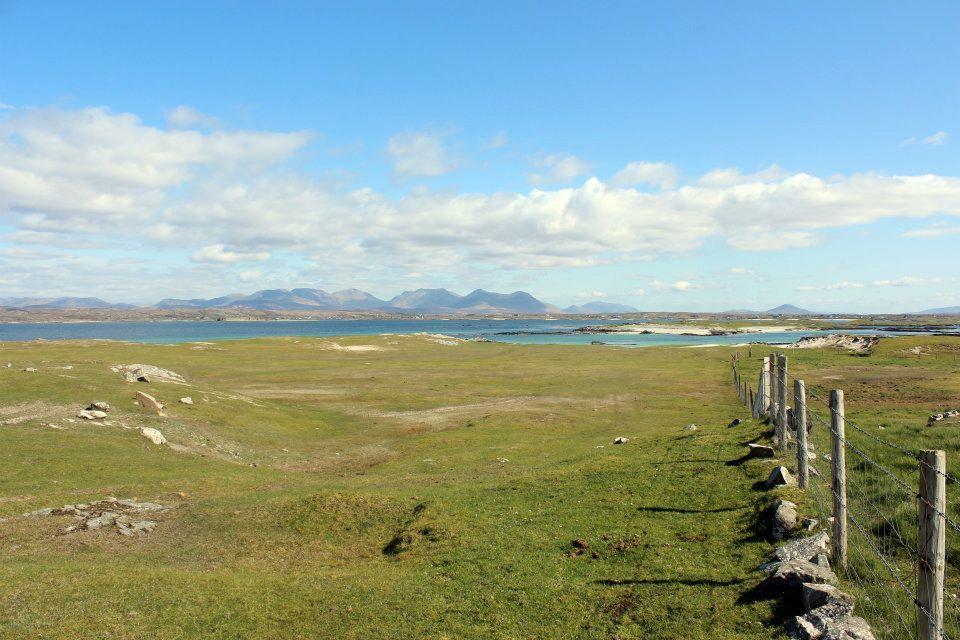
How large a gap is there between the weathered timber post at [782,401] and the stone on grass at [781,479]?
3.58 meters

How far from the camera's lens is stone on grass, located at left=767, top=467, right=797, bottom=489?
1661 cm

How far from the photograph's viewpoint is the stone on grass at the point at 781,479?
16.6 m

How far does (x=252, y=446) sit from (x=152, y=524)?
54.7 feet

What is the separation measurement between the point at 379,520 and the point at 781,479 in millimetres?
13419

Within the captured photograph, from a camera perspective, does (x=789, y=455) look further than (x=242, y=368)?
No

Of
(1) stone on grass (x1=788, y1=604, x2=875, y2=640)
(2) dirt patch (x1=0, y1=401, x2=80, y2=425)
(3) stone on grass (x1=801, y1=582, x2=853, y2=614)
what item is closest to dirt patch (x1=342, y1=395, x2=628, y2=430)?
(2) dirt patch (x1=0, y1=401, x2=80, y2=425)

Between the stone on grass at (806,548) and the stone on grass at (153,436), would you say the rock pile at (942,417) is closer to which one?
the stone on grass at (806,548)

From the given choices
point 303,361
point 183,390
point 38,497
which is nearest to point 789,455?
point 38,497

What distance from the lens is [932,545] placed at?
26.8 feet

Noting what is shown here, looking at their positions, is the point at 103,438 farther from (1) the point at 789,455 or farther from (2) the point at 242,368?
(2) the point at 242,368

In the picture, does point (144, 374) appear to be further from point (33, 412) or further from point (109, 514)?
point (109, 514)

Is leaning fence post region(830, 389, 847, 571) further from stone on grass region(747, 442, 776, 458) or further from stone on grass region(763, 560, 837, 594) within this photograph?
stone on grass region(747, 442, 776, 458)

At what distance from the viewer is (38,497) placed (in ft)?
76.5

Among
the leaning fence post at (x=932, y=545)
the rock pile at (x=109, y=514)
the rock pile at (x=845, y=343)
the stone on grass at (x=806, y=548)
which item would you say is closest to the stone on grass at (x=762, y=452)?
the stone on grass at (x=806, y=548)
